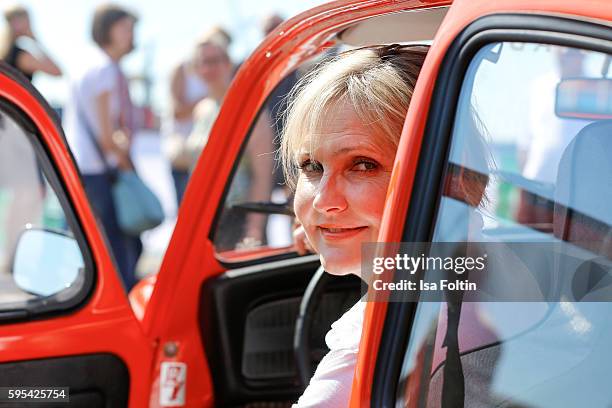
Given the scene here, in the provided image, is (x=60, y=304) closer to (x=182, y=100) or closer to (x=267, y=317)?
(x=267, y=317)

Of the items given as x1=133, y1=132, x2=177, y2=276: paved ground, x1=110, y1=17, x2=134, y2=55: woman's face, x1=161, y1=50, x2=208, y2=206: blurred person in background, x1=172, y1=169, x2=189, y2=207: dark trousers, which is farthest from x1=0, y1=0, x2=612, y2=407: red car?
x1=133, y1=132, x2=177, y2=276: paved ground

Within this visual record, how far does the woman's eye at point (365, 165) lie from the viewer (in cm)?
161

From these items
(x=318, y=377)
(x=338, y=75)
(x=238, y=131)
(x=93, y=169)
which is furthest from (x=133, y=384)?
(x=93, y=169)

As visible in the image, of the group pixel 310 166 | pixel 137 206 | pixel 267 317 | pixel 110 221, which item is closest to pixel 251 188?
pixel 267 317

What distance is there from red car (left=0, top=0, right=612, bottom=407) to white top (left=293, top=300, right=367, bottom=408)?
16 cm

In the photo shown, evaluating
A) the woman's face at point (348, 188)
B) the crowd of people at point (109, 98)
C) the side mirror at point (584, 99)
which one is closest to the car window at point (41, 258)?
the woman's face at point (348, 188)

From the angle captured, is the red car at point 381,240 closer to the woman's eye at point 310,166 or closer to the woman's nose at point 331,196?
the woman's nose at point 331,196

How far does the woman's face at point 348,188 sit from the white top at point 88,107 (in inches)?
139

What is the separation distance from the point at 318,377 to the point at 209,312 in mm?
869

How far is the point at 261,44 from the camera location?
2.29m

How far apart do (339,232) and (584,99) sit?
0.47 metres

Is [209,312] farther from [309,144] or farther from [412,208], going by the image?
[412,208]

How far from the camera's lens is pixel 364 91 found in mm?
1623

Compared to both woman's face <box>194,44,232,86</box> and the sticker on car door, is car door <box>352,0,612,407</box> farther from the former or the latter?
woman's face <box>194,44,232,86</box>
